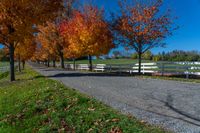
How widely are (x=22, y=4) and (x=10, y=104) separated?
27.5 ft

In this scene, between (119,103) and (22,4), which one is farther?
(22,4)

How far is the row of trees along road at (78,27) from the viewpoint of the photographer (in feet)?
62.5

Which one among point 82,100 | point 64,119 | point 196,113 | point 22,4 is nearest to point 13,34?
point 22,4

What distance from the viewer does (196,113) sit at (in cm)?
A: 794

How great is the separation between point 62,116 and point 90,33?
71.1 ft

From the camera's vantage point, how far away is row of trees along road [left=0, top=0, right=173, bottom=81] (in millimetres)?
19062

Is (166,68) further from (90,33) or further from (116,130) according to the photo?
(116,130)

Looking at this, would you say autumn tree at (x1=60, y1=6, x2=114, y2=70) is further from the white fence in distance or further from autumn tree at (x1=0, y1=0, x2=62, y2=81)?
autumn tree at (x1=0, y1=0, x2=62, y2=81)

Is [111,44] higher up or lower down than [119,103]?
higher up

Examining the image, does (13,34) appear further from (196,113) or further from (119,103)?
(196,113)

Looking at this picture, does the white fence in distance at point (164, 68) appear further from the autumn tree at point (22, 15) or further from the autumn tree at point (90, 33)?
the autumn tree at point (22, 15)

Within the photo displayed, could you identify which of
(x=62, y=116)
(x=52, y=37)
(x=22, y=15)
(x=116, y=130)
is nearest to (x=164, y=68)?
(x=22, y=15)

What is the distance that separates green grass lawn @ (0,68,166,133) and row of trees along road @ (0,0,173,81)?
8.18 metres

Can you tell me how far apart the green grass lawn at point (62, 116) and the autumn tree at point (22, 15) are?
26.3ft
